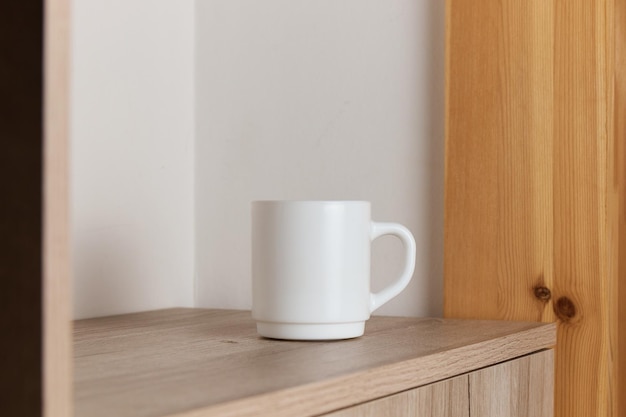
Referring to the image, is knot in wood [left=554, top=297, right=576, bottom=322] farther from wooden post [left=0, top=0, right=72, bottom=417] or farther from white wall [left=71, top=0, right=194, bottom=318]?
wooden post [left=0, top=0, right=72, bottom=417]

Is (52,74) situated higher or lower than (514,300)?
higher

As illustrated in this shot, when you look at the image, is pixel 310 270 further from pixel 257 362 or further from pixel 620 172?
pixel 620 172

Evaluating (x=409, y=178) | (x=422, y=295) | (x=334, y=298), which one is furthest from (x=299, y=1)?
(x=334, y=298)

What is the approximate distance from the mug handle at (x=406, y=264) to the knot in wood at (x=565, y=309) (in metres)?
0.21

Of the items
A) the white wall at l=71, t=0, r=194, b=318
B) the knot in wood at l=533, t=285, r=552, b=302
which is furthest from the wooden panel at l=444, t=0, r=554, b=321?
the white wall at l=71, t=0, r=194, b=318

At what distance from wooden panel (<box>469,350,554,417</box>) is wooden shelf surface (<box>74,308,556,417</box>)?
0.04 feet

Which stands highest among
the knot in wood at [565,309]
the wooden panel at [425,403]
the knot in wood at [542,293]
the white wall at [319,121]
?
the white wall at [319,121]

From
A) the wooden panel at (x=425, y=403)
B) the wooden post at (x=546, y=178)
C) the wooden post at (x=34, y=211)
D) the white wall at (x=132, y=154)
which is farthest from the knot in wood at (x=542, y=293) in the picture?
the wooden post at (x=34, y=211)

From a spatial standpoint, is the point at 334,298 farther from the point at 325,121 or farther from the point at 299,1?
the point at 299,1

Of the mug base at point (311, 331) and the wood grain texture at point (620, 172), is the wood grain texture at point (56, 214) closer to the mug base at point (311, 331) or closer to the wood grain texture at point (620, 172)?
the mug base at point (311, 331)

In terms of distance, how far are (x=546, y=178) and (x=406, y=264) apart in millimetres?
226

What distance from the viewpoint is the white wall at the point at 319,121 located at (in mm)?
1079

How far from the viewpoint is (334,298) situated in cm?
76

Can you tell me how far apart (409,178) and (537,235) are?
0.60 feet
